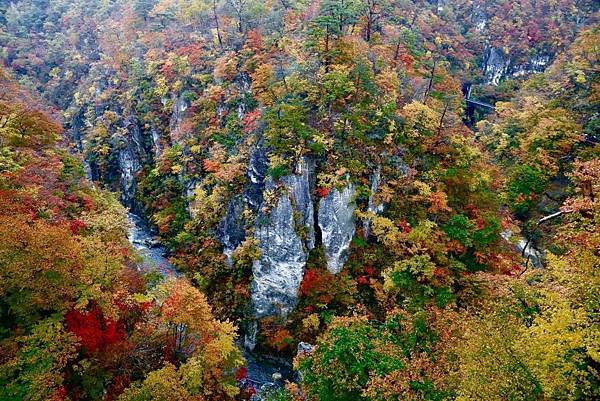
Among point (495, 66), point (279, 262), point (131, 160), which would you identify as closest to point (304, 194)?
point (279, 262)

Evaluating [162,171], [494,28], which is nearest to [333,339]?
[162,171]

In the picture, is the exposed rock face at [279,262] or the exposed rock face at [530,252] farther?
the exposed rock face at [530,252]

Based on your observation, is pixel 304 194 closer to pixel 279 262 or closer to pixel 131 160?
pixel 279 262

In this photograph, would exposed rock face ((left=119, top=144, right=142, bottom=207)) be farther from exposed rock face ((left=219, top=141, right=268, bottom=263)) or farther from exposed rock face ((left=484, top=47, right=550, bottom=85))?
exposed rock face ((left=484, top=47, right=550, bottom=85))

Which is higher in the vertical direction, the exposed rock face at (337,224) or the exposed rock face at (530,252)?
the exposed rock face at (337,224)

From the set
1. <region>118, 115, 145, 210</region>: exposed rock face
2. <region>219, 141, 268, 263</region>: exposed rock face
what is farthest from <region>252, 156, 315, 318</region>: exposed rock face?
<region>118, 115, 145, 210</region>: exposed rock face

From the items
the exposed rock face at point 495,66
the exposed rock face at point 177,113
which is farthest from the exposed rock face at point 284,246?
the exposed rock face at point 495,66

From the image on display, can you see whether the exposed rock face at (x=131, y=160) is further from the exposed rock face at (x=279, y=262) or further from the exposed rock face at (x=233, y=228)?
the exposed rock face at (x=279, y=262)

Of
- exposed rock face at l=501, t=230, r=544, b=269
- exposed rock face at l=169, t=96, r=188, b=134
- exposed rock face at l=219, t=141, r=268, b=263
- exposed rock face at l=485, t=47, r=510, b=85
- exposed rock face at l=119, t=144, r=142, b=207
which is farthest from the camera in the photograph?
exposed rock face at l=485, t=47, r=510, b=85
